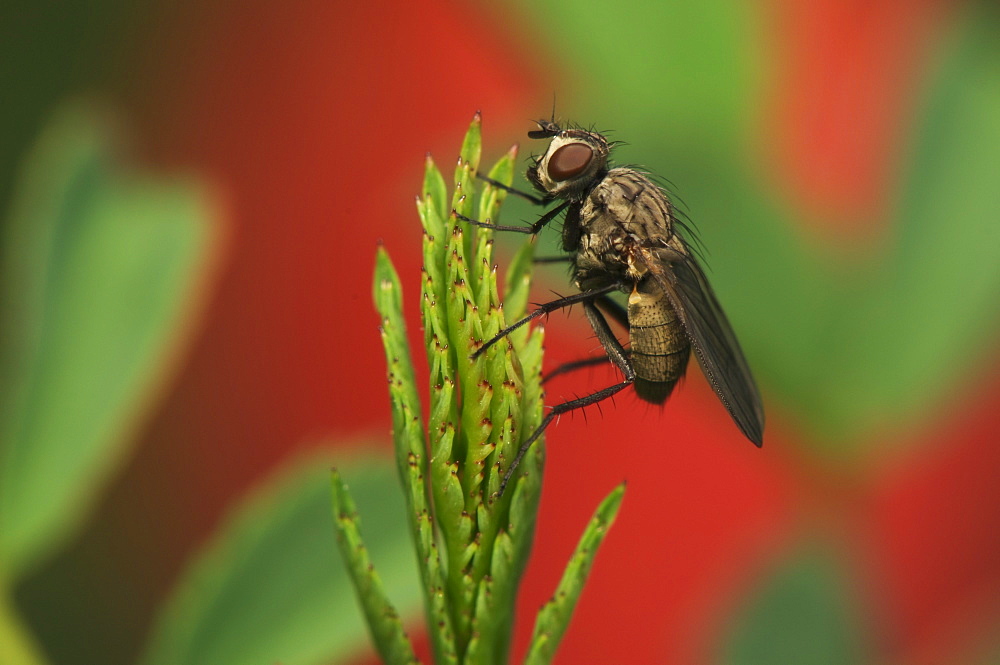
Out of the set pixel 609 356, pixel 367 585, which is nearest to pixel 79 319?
pixel 367 585

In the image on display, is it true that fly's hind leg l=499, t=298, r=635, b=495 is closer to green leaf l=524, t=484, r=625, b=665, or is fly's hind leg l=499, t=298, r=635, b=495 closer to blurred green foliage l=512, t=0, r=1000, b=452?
blurred green foliage l=512, t=0, r=1000, b=452

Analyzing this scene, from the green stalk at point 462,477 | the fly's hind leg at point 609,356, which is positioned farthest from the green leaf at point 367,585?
the fly's hind leg at point 609,356

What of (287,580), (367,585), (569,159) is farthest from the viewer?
(569,159)

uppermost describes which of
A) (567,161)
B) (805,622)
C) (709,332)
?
(567,161)

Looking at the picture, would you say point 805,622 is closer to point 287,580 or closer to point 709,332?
point 709,332

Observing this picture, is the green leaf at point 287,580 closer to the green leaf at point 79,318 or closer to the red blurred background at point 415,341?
the green leaf at point 79,318

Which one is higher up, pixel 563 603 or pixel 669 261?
pixel 669 261

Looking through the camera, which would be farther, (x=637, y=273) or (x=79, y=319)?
(x=637, y=273)
